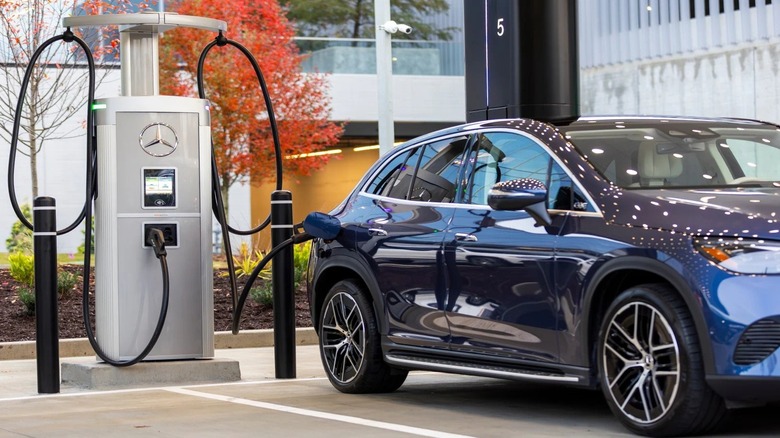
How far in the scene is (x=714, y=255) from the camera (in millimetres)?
6387

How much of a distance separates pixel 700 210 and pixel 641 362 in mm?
786

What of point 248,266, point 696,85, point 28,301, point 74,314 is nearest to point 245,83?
point 696,85

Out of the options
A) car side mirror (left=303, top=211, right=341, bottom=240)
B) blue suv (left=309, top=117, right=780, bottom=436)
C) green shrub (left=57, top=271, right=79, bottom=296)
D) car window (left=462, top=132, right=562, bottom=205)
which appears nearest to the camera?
blue suv (left=309, top=117, right=780, bottom=436)

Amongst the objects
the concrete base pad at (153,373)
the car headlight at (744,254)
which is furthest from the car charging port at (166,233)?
the car headlight at (744,254)

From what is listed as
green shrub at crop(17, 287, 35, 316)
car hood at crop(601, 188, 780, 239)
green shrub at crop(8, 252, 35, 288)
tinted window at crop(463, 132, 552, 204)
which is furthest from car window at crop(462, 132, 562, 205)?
green shrub at crop(8, 252, 35, 288)

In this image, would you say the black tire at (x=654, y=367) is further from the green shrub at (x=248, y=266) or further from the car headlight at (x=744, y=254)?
the green shrub at (x=248, y=266)

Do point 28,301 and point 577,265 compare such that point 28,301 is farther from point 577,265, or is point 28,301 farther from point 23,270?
point 577,265

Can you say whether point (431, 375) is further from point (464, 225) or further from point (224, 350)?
point (224, 350)

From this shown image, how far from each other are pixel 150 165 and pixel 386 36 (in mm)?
10720

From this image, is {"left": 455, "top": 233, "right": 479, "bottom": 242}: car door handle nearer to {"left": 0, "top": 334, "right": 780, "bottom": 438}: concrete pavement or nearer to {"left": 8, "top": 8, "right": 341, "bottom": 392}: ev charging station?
{"left": 0, "top": 334, "right": 780, "bottom": 438}: concrete pavement

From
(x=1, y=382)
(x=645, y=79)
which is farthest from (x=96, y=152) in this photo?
(x=645, y=79)

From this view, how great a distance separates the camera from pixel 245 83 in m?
26.8

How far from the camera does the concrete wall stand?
23.9 metres

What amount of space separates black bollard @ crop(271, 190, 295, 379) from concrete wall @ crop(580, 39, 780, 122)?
15192mm
